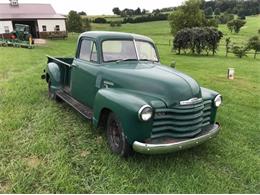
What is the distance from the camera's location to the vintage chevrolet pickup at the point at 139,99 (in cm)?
384

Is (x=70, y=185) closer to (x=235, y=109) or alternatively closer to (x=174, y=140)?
(x=174, y=140)

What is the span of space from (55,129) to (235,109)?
451 centimetres

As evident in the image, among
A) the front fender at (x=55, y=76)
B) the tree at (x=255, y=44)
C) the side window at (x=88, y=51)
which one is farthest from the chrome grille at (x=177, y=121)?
the tree at (x=255, y=44)

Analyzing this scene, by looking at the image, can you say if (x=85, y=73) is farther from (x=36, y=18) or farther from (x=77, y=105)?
(x=36, y=18)

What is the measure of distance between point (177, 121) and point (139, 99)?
62 centimetres

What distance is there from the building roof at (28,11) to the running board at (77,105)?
3380cm

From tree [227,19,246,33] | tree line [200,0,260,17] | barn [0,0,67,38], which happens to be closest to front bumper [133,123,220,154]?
barn [0,0,67,38]

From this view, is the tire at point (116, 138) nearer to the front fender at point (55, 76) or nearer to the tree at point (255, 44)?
the front fender at point (55, 76)

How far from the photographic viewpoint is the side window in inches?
213

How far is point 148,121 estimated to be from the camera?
378 cm

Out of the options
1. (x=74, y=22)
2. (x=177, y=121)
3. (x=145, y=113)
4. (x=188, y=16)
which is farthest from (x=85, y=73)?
(x=74, y=22)

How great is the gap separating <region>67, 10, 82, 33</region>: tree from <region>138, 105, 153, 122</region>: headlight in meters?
41.7

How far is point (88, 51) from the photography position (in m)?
5.64

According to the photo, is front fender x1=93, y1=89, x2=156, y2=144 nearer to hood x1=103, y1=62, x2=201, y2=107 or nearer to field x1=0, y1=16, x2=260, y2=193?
hood x1=103, y1=62, x2=201, y2=107
